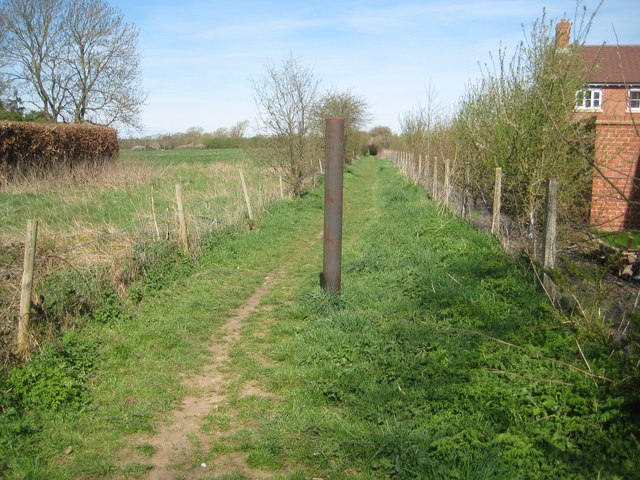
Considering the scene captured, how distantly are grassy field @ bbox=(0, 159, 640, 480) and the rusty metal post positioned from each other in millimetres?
371

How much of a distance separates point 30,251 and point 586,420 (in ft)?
17.2

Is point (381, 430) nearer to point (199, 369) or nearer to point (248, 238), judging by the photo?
point (199, 369)

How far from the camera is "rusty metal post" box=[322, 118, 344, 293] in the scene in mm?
6848

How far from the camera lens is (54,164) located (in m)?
21.0

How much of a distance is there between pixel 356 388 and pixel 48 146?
2133cm

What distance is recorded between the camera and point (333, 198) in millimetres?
6902

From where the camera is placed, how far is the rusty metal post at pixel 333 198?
6848 millimetres

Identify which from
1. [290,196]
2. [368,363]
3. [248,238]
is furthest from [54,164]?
[368,363]

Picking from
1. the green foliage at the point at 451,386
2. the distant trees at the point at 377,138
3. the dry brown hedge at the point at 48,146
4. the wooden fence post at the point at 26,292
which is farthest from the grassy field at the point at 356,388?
the distant trees at the point at 377,138

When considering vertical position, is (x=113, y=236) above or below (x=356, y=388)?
above

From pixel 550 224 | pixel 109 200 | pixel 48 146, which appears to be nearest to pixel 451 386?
pixel 550 224

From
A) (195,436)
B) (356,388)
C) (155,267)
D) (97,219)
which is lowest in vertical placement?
(195,436)

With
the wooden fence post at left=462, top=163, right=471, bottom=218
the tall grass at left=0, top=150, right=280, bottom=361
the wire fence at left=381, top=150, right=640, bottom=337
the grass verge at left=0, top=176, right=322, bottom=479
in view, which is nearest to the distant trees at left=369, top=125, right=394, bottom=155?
the tall grass at left=0, top=150, right=280, bottom=361

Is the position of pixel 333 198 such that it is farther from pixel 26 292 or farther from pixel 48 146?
pixel 48 146
